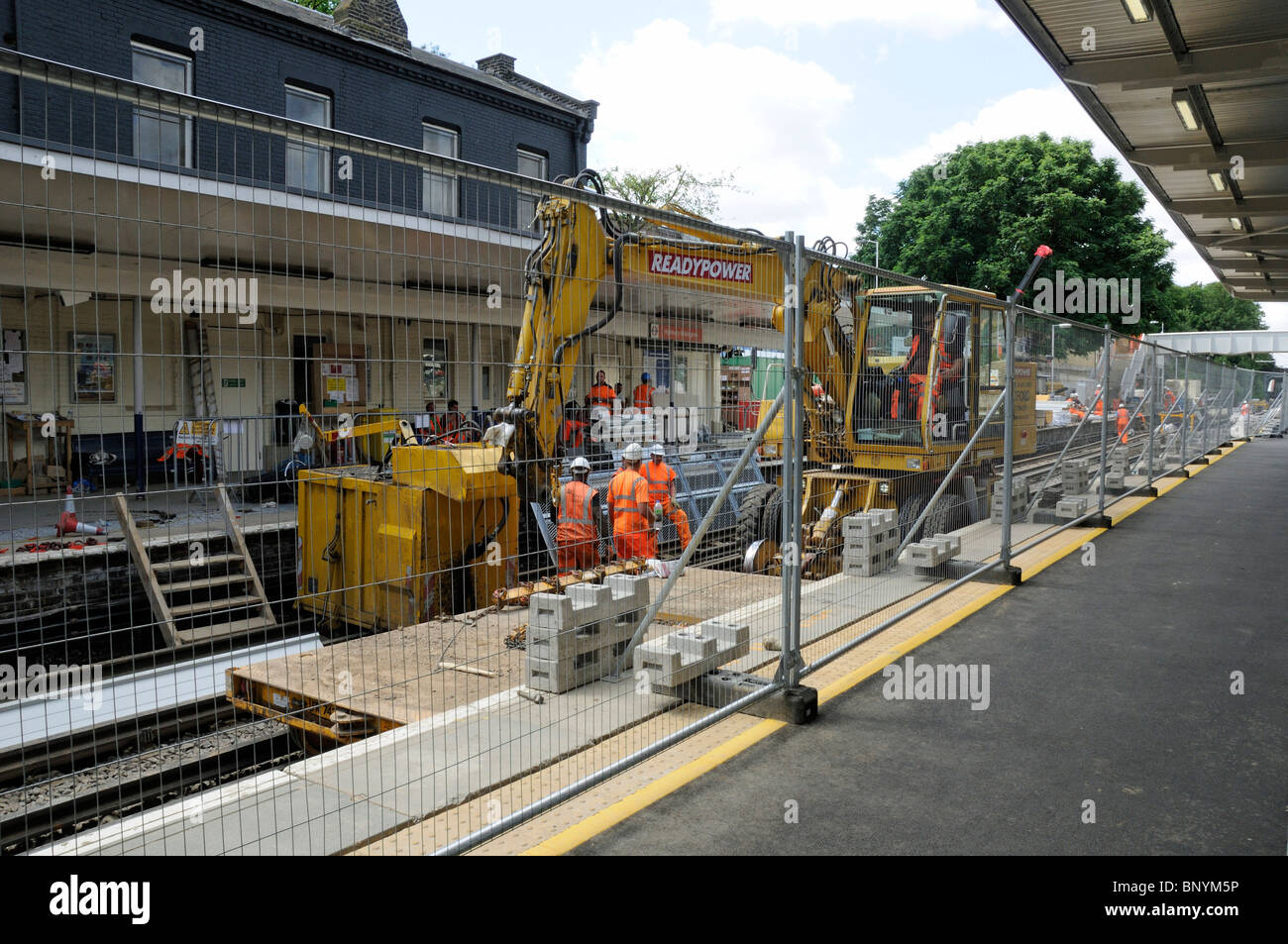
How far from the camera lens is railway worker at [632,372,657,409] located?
458 centimetres

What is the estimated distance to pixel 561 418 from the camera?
445cm

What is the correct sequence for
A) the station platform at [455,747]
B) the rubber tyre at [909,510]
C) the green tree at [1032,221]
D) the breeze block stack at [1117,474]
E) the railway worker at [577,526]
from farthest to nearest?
1. the green tree at [1032,221]
2. the breeze block stack at [1117,474]
3. the rubber tyre at [909,510]
4. the railway worker at [577,526]
5. the station platform at [455,747]

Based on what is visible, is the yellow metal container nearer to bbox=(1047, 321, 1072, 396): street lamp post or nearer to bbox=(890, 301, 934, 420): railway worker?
bbox=(890, 301, 934, 420): railway worker

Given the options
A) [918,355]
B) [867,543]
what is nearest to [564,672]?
[867,543]

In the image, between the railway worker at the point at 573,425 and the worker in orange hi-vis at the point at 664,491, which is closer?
the railway worker at the point at 573,425

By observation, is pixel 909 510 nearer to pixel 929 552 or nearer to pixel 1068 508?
pixel 929 552

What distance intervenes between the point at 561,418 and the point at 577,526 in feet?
4.55

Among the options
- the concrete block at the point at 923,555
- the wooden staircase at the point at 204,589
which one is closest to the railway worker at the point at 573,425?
the wooden staircase at the point at 204,589

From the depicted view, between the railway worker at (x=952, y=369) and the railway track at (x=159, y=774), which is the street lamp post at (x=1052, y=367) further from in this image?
the railway track at (x=159, y=774)

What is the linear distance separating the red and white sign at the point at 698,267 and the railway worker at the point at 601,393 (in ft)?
4.30

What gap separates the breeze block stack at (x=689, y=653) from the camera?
5004mm

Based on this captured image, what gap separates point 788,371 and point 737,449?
0.72m

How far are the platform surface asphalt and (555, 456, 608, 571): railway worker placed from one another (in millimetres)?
1437
